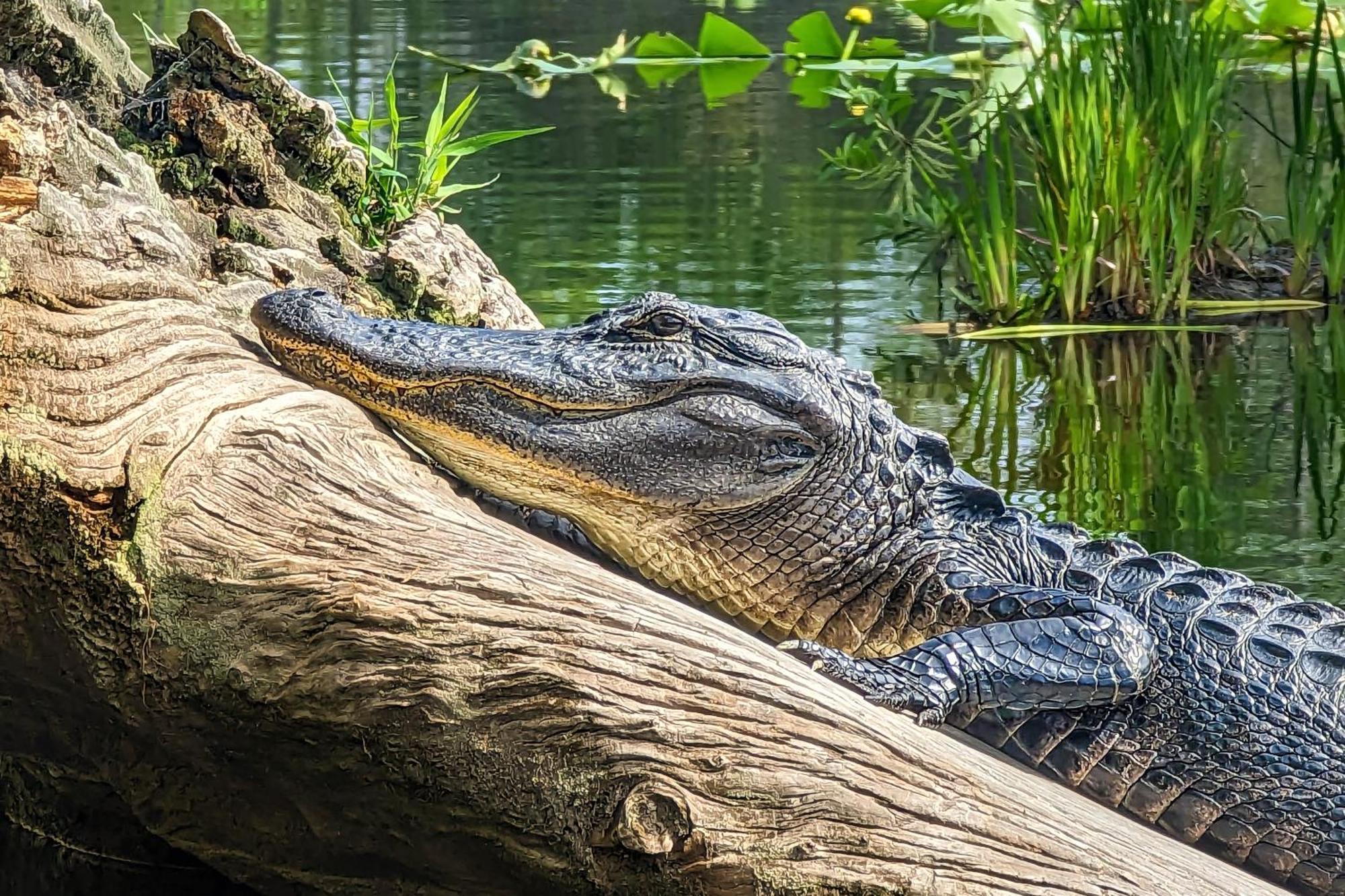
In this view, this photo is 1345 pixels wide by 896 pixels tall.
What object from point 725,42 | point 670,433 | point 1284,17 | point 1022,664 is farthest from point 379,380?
point 725,42

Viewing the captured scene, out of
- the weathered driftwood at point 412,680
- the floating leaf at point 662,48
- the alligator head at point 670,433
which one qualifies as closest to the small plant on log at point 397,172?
the alligator head at point 670,433

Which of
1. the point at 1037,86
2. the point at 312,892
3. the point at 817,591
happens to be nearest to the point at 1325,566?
the point at 817,591

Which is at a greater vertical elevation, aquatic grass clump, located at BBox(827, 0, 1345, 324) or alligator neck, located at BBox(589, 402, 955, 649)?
aquatic grass clump, located at BBox(827, 0, 1345, 324)

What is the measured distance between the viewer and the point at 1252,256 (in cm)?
567

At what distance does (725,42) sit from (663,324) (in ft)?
24.8

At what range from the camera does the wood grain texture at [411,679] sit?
1785 millimetres

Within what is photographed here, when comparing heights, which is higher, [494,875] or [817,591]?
[817,591]

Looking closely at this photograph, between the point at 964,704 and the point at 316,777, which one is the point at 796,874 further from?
the point at 316,777

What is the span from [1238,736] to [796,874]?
0.84 metres

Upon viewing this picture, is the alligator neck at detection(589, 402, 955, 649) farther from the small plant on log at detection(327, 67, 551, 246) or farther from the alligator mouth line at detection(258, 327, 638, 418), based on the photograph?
the small plant on log at detection(327, 67, 551, 246)

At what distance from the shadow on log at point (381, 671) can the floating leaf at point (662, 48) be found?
7987mm

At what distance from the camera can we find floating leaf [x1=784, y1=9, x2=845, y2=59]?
8969mm

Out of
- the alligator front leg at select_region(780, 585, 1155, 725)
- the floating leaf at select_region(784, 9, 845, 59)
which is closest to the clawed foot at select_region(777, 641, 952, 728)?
the alligator front leg at select_region(780, 585, 1155, 725)

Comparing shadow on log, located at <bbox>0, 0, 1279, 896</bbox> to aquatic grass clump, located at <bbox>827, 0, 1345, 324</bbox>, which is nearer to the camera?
shadow on log, located at <bbox>0, 0, 1279, 896</bbox>
